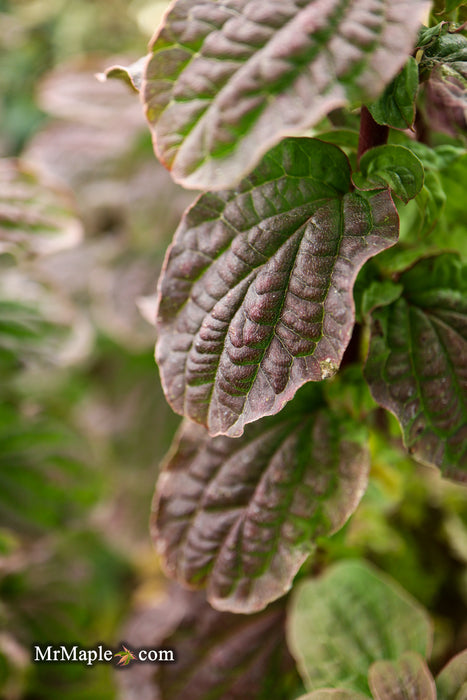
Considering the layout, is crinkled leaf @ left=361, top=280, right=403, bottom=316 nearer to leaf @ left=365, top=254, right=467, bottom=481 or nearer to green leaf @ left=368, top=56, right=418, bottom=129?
leaf @ left=365, top=254, right=467, bottom=481

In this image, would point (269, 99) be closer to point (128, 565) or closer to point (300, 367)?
point (300, 367)

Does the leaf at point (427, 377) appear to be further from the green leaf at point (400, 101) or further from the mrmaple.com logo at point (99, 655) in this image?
the mrmaple.com logo at point (99, 655)

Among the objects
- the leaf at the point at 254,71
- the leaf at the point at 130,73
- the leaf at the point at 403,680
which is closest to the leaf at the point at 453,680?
the leaf at the point at 403,680

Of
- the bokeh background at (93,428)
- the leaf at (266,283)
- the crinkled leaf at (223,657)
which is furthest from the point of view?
the bokeh background at (93,428)

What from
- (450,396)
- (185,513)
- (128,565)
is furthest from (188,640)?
(128,565)

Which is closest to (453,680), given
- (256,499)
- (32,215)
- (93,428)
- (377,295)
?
(256,499)

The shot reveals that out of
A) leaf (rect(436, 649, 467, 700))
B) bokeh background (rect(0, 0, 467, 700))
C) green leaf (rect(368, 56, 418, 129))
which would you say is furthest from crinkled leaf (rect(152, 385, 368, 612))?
green leaf (rect(368, 56, 418, 129))

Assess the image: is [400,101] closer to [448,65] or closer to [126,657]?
[448,65]
